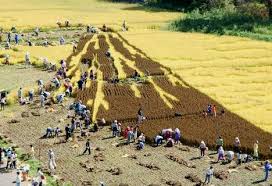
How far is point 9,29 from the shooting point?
9925 centimetres

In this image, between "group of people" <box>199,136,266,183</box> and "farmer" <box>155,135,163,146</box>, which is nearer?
"group of people" <box>199,136,266,183</box>

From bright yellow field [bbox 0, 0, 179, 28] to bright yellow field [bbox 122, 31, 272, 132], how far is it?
37.2 feet

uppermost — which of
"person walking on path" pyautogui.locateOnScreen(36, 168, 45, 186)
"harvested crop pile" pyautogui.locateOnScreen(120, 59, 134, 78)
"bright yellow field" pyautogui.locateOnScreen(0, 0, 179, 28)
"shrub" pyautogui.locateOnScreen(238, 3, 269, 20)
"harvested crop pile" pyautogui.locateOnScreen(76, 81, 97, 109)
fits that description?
"shrub" pyautogui.locateOnScreen(238, 3, 269, 20)

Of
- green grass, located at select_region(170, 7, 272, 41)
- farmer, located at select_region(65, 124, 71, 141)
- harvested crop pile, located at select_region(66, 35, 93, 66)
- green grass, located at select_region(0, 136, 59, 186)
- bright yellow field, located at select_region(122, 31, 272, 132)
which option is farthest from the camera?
green grass, located at select_region(170, 7, 272, 41)

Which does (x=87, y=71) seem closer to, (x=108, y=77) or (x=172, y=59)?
(x=108, y=77)

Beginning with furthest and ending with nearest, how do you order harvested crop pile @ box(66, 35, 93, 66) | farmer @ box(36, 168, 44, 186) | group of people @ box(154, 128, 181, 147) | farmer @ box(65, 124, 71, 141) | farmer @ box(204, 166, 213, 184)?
harvested crop pile @ box(66, 35, 93, 66) → farmer @ box(65, 124, 71, 141) → group of people @ box(154, 128, 181, 147) → farmer @ box(204, 166, 213, 184) → farmer @ box(36, 168, 44, 186)

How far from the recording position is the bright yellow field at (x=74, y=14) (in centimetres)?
10588

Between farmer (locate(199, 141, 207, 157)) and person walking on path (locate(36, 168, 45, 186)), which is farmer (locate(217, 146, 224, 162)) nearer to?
farmer (locate(199, 141, 207, 157))

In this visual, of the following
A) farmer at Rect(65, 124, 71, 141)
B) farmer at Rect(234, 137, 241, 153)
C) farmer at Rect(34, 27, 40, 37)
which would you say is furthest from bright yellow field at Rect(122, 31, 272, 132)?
farmer at Rect(65, 124, 71, 141)

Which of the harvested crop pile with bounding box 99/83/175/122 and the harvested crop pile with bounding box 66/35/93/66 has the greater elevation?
the harvested crop pile with bounding box 66/35/93/66

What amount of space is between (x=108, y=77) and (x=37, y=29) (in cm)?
2965

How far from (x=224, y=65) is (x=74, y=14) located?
139ft

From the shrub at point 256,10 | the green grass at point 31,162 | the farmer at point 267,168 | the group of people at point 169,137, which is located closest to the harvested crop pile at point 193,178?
the farmer at point 267,168

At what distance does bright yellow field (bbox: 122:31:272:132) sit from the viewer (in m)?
65.3
